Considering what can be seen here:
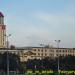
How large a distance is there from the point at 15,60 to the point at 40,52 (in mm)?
71822

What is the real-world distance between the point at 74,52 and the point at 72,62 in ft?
178

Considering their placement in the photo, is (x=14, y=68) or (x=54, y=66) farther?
(x=54, y=66)

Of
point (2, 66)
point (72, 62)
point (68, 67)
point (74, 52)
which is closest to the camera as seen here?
point (2, 66)

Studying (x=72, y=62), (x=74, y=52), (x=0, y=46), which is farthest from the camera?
(x=74, y=52)

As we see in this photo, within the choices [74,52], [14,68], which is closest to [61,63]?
[14,68]

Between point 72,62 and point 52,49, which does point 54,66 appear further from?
point 52,49

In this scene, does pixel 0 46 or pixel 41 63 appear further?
pixel 0 46

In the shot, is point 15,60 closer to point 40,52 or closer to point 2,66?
point 2,66

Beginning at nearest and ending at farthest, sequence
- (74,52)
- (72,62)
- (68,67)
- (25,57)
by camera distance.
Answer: (68,67) < (72,62) < (25,57) < (74,52)

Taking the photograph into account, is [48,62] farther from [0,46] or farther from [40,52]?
[40,52]

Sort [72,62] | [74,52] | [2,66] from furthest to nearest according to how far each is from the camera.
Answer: [74,52]
[72,62]
[2,66]

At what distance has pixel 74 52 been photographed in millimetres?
167000

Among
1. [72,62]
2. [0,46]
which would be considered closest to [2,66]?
[72,62]

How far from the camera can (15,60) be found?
293ft
